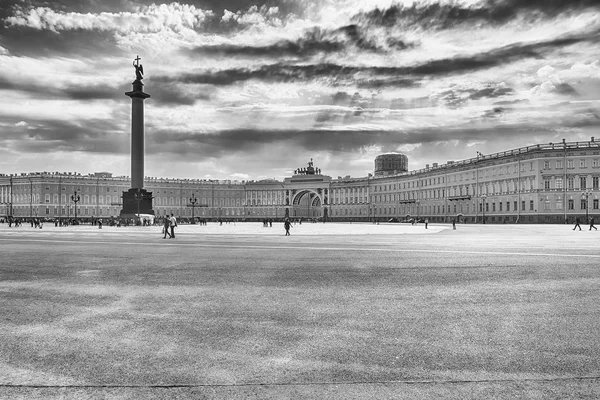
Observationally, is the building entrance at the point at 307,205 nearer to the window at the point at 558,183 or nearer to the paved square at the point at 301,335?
the window at the point at 558,183

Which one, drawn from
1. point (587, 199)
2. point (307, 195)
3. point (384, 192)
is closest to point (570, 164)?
point (587, 199)

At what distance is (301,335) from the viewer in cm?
725

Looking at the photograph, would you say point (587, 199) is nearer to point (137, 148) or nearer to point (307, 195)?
point (137, 148)

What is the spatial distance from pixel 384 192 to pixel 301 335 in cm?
14695

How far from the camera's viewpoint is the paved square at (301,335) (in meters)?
5.33

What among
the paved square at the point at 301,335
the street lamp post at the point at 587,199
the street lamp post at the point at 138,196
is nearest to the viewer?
the paved square at the point at 301,335

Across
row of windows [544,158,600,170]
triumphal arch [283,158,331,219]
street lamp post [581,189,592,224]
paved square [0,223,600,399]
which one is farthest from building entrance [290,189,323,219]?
paved square [0,223,600,399]

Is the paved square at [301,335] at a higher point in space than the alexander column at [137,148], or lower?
lower

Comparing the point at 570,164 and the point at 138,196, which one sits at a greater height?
the point at 570,164

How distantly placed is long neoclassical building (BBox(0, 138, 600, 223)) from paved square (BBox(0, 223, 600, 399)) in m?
80.9

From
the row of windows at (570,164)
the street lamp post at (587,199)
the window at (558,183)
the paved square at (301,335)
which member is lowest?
the paved square at (301,335)

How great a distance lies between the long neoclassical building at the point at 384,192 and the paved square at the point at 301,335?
80.9 metres

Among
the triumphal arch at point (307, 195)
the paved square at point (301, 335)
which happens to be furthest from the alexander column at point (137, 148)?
the triumphal arch at point (307, 195)

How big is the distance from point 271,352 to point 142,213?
70786 mm
